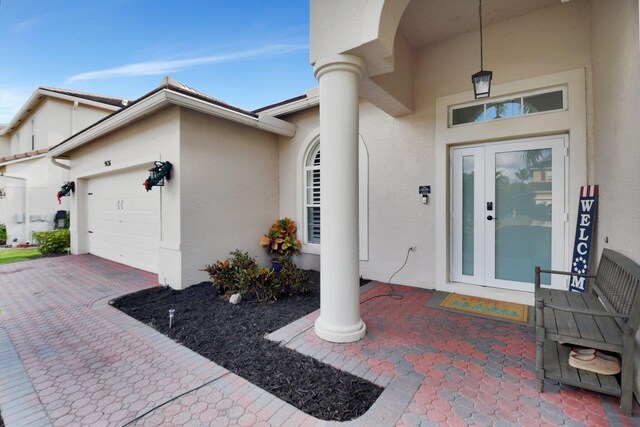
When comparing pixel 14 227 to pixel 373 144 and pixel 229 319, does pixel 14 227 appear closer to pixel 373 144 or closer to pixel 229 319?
pixel 229 319

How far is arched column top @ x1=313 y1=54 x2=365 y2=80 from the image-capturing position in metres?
3.35

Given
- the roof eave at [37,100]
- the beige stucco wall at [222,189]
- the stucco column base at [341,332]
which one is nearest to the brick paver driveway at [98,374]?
the stucco column base at [341,332]

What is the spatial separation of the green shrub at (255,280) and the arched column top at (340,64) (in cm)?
336

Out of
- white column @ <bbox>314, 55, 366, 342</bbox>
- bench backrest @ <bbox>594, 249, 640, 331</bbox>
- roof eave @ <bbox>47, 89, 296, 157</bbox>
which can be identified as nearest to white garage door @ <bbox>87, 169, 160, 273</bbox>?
roof eave @ <bbox>47, 89, 296, 157</bbox>

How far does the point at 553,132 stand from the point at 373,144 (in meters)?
2.89

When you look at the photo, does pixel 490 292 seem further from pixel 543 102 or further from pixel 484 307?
pixel 543 102

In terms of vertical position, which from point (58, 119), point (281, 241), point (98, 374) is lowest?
point (98, 374)

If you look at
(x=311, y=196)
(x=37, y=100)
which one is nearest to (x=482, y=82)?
(x=311, y=196)

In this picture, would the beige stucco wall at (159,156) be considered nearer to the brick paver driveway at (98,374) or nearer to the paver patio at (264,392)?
the brick paver driveway at (98,374)

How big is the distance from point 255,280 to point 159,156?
3275 mm

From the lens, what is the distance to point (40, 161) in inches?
486

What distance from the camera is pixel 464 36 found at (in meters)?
5.00

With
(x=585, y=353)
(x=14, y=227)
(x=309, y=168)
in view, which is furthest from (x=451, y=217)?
(x=14, y=227)

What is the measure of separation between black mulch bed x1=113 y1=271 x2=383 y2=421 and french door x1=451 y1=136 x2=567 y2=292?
9.57 feet
